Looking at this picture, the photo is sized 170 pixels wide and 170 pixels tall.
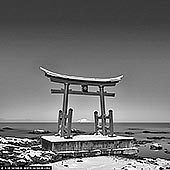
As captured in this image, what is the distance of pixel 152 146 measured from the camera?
7.15 metres

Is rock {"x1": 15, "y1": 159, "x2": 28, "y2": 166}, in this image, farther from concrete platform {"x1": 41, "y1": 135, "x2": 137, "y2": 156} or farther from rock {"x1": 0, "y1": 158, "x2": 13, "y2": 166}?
concrete platform {"x1": 41, "y1": 135, "x2": 137, "y2": 156}

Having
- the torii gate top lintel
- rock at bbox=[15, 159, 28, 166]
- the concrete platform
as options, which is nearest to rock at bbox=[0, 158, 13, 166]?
rock at bbox=[15, 159, 28, 166]

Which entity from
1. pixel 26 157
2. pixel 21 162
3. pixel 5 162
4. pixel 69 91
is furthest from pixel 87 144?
pixel 5 162

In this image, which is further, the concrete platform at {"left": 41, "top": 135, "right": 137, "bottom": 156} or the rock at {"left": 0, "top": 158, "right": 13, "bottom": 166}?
the concrete platform at {"left": 41, "top": 135, "right": 137, "bottom": 156}

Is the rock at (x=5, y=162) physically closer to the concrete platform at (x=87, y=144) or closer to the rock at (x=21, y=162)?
the rock at (x=21, y=162)

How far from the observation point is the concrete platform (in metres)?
6.00

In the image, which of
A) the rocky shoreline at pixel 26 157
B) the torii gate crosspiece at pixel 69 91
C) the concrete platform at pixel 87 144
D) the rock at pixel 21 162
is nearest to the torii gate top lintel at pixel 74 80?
the torii gate crosspiece at pixel 69 91

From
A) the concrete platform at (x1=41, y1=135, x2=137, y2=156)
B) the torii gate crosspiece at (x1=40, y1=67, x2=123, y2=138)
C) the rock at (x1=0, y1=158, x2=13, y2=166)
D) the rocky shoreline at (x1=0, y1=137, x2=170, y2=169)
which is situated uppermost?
the torii gate crosspiece at (x1=40, y1=67, x2=123, y2=138)

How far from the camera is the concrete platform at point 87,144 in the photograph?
236 inches

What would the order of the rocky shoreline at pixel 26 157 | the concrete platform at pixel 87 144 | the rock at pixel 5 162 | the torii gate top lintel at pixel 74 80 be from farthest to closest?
the torii gate top lintel at pixel 74 80 < the concrete platform at pixel 87 144 < the rocky shoreline at pixel 26 157 < the rock at pixel 5 162

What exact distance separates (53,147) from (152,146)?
8.23 ft

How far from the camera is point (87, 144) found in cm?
625

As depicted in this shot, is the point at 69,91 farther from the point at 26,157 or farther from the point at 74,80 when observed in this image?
the point at 26,157

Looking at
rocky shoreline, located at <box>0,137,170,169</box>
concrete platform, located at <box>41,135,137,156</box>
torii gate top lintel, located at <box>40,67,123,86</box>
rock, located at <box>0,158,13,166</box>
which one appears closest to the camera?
rock, located at <box>0,158,13,166</box>
